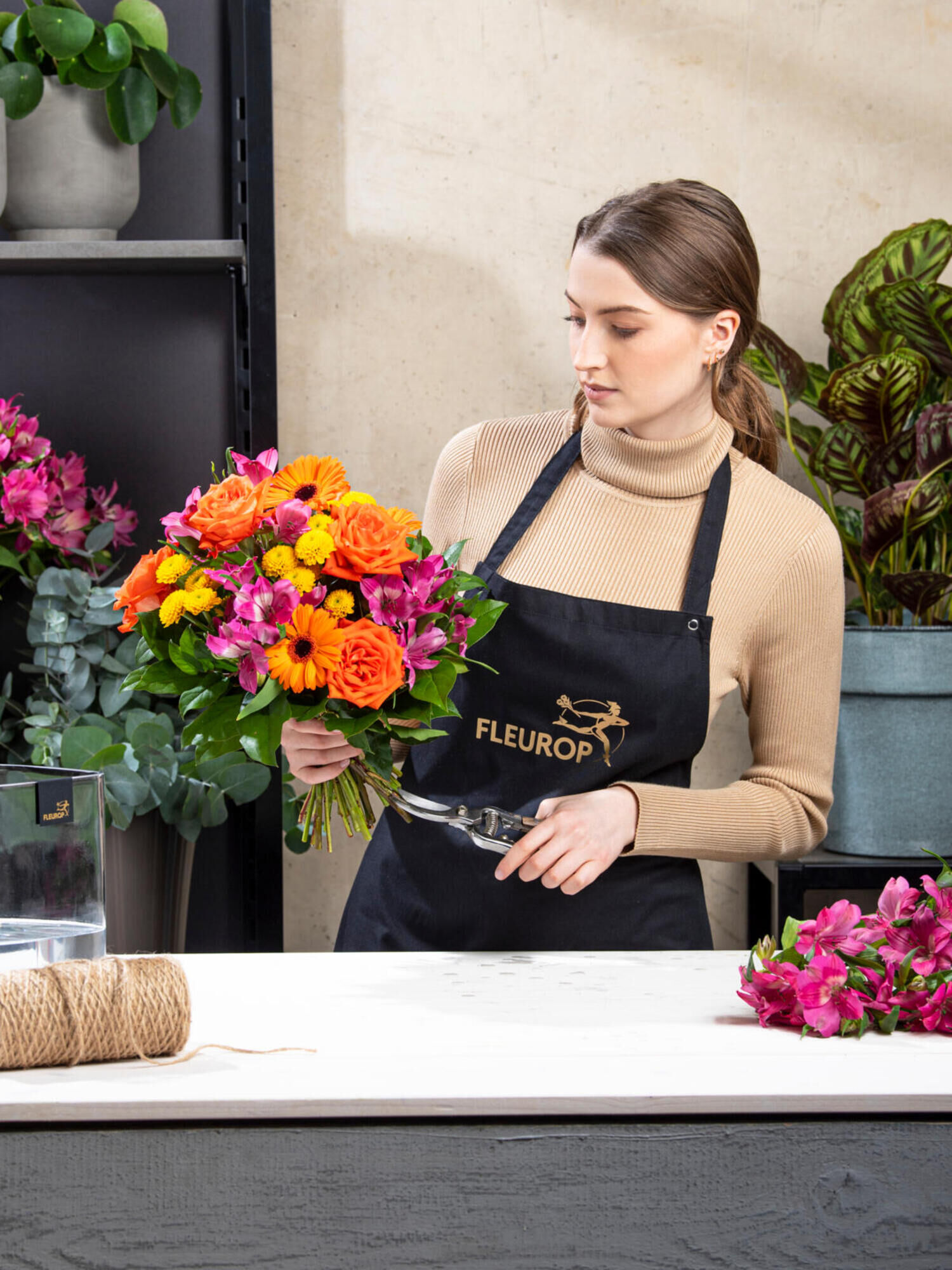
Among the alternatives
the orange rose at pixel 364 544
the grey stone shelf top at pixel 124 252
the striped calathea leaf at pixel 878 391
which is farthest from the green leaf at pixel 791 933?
the grey stone shelf top at pixel 124 252

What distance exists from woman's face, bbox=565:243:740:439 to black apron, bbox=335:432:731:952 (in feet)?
0.69

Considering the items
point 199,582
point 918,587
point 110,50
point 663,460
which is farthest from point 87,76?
point 918,587

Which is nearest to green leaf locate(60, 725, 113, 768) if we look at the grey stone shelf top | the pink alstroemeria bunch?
the pink alstroemeria bunch

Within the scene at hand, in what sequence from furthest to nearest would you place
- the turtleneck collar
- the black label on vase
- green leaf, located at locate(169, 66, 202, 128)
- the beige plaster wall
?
the beige plaster wall → green leaf, located at locate(169, 66, 202, 128) → the turtleneck collar → the black label on vase

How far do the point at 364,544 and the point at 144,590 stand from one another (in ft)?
0.71

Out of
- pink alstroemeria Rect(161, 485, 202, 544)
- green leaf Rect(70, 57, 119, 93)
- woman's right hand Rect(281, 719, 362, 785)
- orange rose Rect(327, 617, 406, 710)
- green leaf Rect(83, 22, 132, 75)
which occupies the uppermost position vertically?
green leaf Rect(83, 22, 132, 75)

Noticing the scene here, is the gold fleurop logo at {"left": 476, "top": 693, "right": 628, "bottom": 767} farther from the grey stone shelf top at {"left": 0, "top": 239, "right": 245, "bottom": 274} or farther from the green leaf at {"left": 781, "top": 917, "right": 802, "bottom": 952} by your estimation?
the grey stone shelf top at {"left": 0, "top": 239, "right": 245, "bottom": 274}

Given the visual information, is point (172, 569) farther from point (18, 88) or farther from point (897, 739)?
point (897, 739)

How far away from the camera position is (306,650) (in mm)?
1080

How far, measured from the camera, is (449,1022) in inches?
40.2

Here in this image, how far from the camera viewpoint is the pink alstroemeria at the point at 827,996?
3.22ft

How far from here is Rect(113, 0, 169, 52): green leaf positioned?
6.23 feet

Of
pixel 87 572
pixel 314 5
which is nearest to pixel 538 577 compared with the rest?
pixel 87 572

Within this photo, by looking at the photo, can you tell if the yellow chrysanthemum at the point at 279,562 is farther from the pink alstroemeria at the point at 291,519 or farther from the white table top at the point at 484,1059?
the white table top at the point at 484,1059
